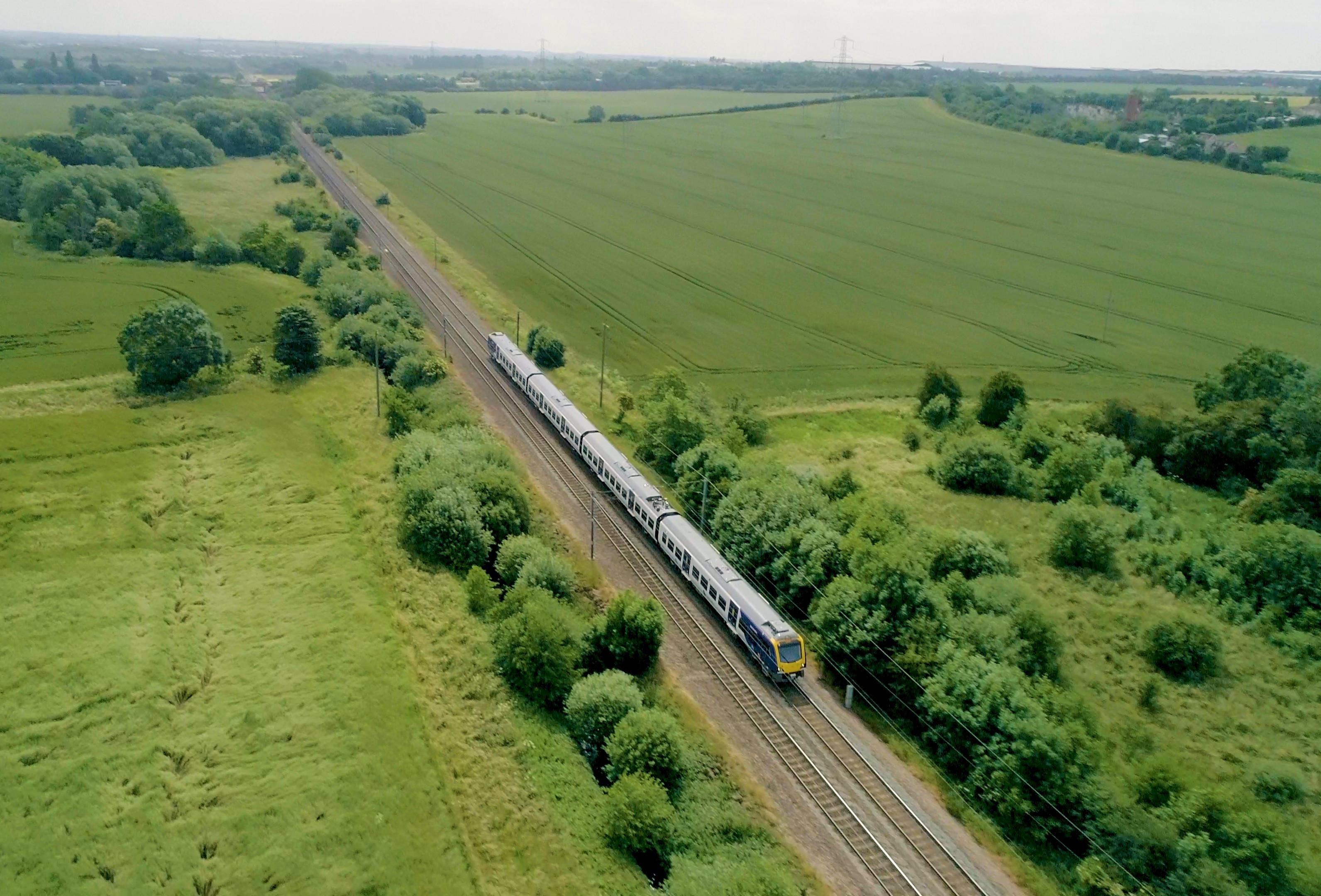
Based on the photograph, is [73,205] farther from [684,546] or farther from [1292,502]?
[1292,502]

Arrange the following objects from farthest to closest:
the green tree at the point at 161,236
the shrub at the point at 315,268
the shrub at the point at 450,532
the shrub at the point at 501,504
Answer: the green tree at the point at 161,236
the shrub at the point at 315,268
the shrub at the point at 501,504
the shrub at the point at 450,532

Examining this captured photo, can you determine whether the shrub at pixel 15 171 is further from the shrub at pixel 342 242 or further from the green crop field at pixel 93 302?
the shrub at pixel 342 242

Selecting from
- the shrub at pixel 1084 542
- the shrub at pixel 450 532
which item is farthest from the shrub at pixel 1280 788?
the shrub at pixel 450 532

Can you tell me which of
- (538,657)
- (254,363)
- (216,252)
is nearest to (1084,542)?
(538,657)

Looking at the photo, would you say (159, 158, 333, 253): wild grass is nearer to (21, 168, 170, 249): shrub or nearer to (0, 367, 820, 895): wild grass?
(21, 168, 170, 249): shrub

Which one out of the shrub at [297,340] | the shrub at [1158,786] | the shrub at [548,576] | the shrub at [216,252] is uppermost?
the shrub at [216,252]

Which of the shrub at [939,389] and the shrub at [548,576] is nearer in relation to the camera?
the shrub at [548,576]
